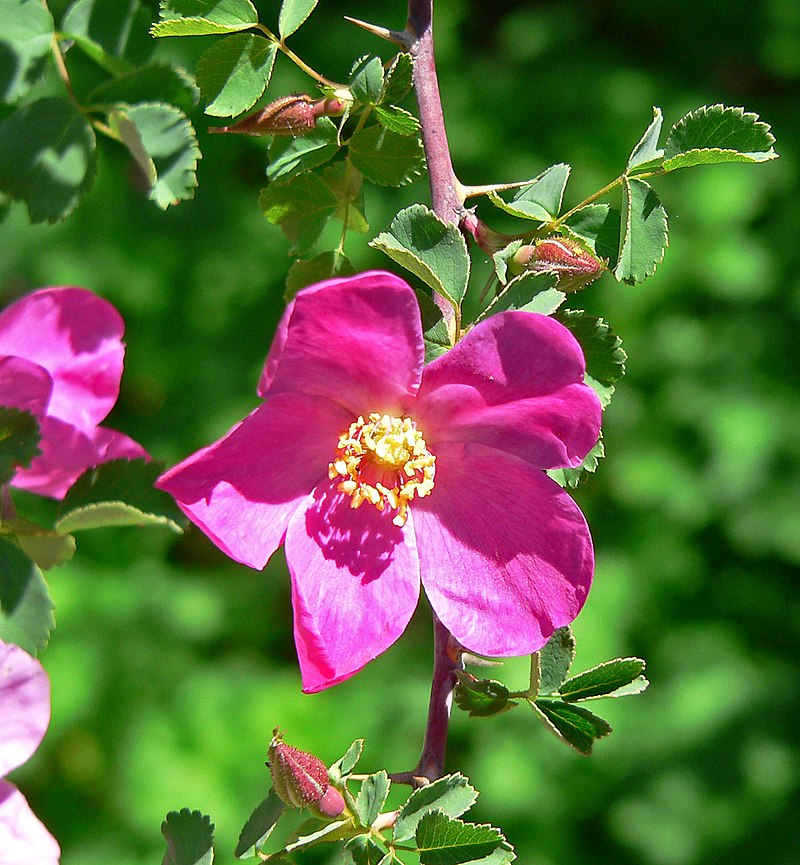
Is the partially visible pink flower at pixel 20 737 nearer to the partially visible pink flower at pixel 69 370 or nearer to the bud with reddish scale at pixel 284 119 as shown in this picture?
the partially visible pink flower at pixel 69 370

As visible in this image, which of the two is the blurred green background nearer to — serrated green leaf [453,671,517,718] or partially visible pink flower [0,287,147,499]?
partially visible pink flower [0,287,147,499]

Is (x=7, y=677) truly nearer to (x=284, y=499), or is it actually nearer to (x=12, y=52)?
(x=284, y=499)

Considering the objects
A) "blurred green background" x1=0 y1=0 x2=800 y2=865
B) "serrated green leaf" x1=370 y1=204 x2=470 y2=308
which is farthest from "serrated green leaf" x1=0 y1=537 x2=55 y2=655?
"blurred green background" x1=0 y1=0 x2=800 y2=865

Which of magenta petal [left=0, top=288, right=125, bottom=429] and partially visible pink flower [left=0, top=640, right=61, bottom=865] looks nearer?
partially visible pink flower [left=0, top=640, right=61, bottom=865]

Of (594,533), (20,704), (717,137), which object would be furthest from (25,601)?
(594,533)

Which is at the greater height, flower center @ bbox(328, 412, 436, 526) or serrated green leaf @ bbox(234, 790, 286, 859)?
flower center @ bbox(328, 412, 436, 526)

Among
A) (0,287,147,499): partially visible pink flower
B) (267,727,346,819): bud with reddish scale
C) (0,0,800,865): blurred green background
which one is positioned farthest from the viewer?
(0,0,800,865): blurred green background

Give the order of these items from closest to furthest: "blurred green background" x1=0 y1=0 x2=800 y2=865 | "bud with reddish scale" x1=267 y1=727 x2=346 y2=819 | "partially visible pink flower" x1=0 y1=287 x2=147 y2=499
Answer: "bud with reddish scale" x1=267 y1=727 x2=346 y2=819
"partially visible pink flower" x1=0 y1=287 x2=147 y2=499
"blurred green background" x1=0 y1=0 x2=800 y2=865

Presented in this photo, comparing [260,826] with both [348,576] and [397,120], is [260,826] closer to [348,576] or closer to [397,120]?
[348,576]

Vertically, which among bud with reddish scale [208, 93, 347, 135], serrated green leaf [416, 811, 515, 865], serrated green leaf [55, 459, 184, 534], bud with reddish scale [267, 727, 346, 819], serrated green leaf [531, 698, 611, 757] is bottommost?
serrated green leaf [531, 698, 611, 757]
